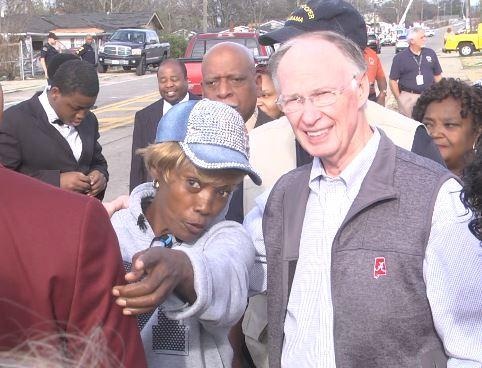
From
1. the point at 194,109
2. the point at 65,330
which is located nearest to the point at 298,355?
the point at 194,109

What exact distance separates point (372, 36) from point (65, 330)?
146 feet

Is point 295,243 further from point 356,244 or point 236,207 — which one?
point 236,207

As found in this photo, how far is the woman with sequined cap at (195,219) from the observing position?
1.98 meters

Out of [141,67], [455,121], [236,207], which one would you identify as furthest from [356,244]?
[141,67]

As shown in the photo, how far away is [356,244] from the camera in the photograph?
2.11m

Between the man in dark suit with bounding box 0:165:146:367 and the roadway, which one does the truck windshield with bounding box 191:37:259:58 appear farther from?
the man in dark suit with bounding box 0:165:146:367

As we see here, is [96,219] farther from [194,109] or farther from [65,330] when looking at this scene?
[194,109]

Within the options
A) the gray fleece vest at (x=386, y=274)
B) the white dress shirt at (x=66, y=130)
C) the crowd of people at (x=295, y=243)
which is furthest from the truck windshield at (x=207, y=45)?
the gray fleece vest at (x=386, y=274)

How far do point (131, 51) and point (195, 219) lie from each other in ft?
116

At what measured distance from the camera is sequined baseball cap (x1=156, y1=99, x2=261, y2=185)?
207 cm

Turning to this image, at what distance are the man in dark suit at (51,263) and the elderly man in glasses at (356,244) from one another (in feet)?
2.93

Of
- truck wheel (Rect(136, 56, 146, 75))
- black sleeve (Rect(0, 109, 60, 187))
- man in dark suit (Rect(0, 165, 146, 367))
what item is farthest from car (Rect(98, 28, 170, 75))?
man in dark suit (Rect(0, 165, 146, 367))

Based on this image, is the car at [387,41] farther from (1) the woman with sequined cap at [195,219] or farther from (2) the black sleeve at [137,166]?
(1) the woman with sequined cap at [195,219]

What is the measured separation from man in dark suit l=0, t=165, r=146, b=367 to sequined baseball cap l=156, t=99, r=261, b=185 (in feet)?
2.25
